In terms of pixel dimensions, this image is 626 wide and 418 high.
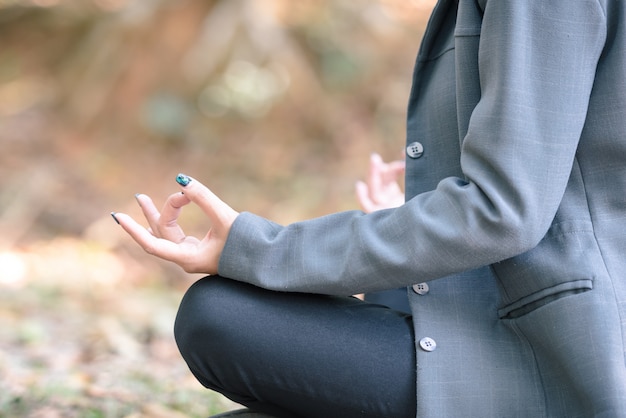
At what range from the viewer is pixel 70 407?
6.26 ft

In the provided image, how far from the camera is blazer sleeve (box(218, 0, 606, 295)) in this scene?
3.47 ft

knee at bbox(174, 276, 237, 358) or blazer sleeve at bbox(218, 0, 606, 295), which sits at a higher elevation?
blazer sleeve at bbox(218, 0, 606, 295)

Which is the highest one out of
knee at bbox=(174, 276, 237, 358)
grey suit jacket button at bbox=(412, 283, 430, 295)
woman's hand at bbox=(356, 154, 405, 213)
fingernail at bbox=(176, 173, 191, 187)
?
fingernail at bbox=(176, 173, 191, 187)

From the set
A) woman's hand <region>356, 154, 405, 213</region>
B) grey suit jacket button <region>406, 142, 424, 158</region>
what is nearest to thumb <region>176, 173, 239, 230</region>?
grey suit jacket button <region>406, 142, 424, 158</region>

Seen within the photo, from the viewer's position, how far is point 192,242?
4.14ft

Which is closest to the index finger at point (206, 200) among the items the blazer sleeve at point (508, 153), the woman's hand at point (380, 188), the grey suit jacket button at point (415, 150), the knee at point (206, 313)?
the knee at point (206, 313)

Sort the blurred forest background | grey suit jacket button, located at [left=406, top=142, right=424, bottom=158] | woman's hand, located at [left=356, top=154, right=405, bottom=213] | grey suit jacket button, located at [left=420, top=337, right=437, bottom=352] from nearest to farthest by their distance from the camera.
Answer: grey suit jacket button, located at [left=420, top=337, right=437, bottom=352], grey suit jacket button, located at [left=406, top=142, right=424, bottom=158], woman's hand, located at [left=356, top=154, right=405, bottom=213], the blurred forest background

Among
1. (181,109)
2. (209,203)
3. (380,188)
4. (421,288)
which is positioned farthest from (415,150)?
(181,109)

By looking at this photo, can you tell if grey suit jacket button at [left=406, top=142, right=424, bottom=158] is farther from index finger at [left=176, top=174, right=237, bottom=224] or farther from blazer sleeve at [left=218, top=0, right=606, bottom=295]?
index finger at [left=176, top=174, right=237, bottom=224]

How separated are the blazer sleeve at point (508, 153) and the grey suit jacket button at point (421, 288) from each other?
111mm

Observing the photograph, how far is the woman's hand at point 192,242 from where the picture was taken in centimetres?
121

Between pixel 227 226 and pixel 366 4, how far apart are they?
15.5 feet

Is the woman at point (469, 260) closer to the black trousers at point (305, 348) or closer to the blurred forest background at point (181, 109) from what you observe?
the black trousers at point (305, 348)

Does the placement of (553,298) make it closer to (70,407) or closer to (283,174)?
(70,407)
